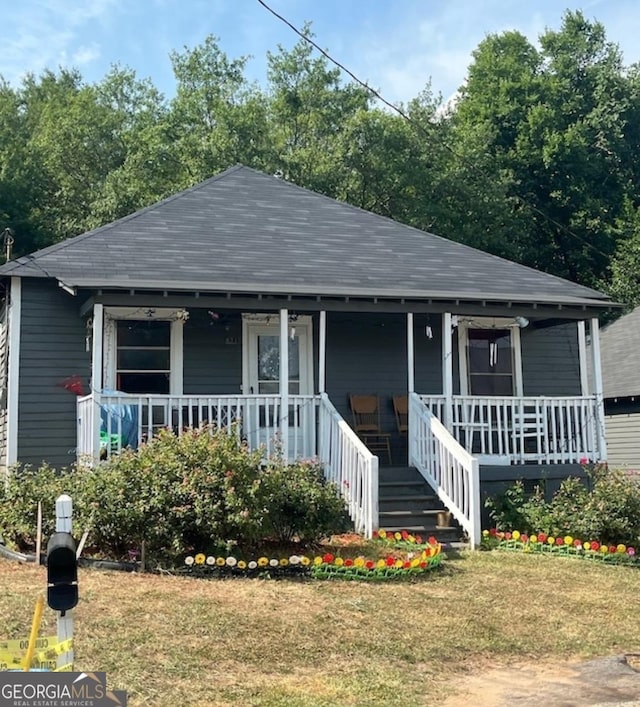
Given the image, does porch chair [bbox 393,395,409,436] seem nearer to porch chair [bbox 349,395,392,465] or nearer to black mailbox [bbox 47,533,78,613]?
porch chair [bbox 349,395,392,465]

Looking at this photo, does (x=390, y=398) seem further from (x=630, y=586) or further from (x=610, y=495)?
(x=630, y=586)

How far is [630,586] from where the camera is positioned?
28.0 ft

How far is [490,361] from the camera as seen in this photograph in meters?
14.4

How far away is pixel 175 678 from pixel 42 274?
779 centimetres

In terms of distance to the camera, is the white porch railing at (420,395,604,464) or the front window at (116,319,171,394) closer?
the white porch railing at (420,395,604,464)

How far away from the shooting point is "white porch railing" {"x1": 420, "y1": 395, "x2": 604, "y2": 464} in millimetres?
11906

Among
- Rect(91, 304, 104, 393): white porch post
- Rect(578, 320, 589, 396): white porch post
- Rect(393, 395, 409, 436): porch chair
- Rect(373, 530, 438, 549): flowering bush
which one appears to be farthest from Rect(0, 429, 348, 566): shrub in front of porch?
Rect(578, 320, 589, 396): white porch post

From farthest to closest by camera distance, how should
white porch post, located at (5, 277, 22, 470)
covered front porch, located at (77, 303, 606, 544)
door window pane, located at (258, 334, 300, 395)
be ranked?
door window pane, located at (258, 334, 300, 395), white porch post, located at (5, 277, 22, 470), covered front porch, located at (77, 303, 606, 544)

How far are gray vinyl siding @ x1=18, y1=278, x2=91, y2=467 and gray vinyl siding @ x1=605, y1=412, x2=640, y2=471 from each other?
490 inches

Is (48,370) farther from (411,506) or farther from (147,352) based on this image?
(411,506)

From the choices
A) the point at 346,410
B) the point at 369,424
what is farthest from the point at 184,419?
the point at 369,424

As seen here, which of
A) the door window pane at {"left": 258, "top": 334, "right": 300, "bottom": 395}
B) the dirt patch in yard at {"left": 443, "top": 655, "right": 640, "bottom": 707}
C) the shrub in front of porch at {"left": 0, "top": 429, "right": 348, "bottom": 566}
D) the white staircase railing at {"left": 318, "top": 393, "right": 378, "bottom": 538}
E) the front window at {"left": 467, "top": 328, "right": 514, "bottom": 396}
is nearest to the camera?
the dirt patch in yard at {"left": 443, "top": 655, "right": 640, "bottom": 707}

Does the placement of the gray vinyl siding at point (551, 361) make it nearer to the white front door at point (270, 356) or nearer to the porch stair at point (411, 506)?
the porch stair at point (411, 506)

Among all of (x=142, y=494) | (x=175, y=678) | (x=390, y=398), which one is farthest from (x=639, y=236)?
(x=175, y=678)
